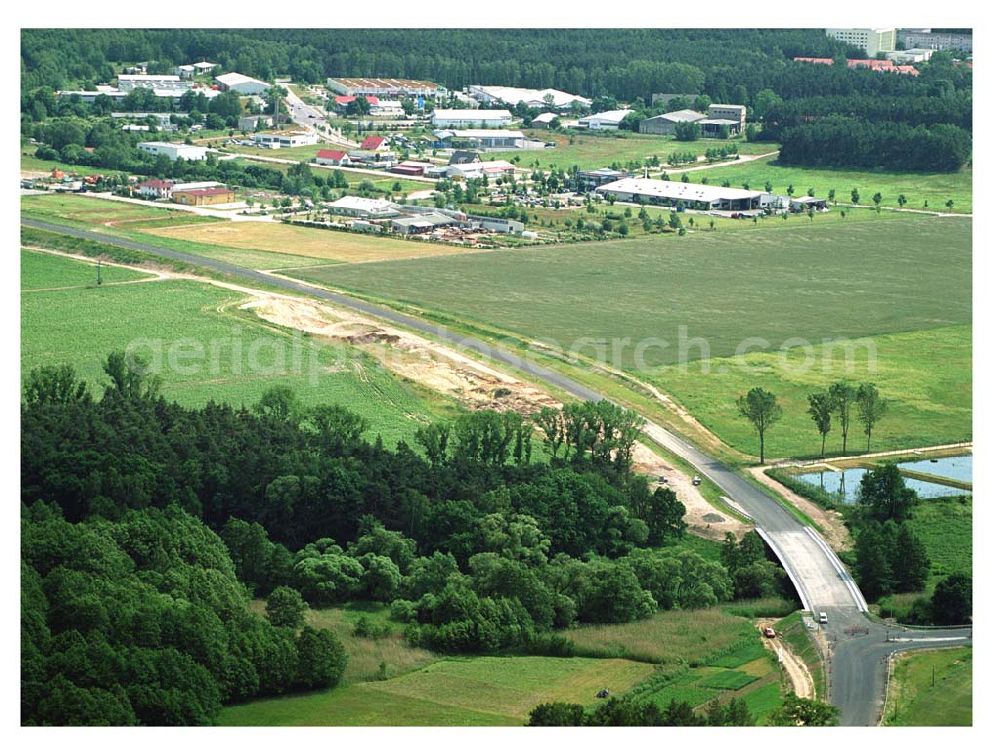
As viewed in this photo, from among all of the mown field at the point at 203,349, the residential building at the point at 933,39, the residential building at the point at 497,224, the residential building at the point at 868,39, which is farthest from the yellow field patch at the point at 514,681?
the residential building at the point at 868,39

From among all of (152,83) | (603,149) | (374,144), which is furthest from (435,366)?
(152,83)

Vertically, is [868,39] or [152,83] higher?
[868,39]

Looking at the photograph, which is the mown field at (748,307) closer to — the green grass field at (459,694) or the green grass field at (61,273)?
the green grass field at (61,273)

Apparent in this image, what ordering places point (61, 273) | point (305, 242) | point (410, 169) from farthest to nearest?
point (410, 169)
point (305, 242)
point (61, 273)

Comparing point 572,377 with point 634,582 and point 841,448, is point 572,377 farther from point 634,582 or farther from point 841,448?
point 634,582

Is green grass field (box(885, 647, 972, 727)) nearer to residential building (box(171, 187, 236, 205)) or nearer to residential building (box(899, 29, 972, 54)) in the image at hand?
residential building (box(171, 187, 236, 205))

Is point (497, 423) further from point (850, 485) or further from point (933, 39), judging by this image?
point (933, 39)
